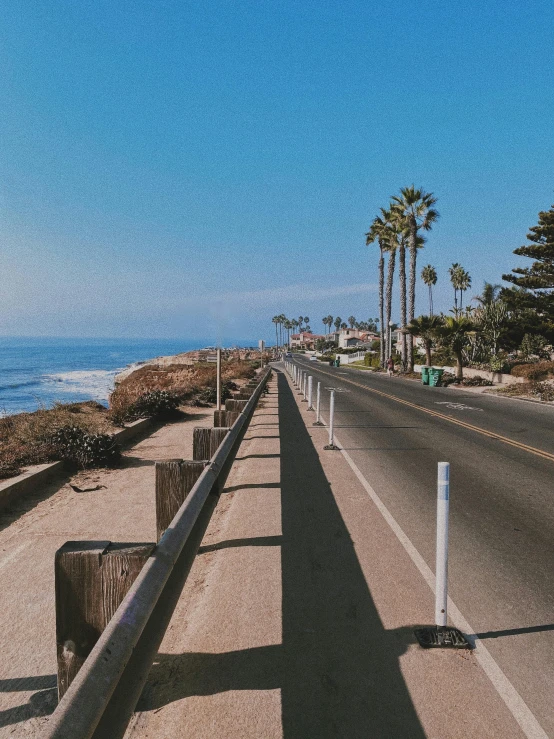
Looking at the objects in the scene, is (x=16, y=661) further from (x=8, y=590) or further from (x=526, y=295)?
(x=526, y=295)

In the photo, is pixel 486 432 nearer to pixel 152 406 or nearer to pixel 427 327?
pixel 152 406

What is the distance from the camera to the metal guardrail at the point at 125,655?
156 cm

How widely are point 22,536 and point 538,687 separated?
5243 mm

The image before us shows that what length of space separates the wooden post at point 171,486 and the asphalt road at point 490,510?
238 cm

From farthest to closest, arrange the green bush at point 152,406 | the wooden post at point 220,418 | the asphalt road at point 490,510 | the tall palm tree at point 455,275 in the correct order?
1. the tall palm tree at point 455,275
2. the green bush at point 152,406
3. the wooden post at point 220,418
4. the asphalt road at point 490,510

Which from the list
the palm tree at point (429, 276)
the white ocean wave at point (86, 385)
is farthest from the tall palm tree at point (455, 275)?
the white ocean wave at point (86, 385)

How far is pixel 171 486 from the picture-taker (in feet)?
13.2

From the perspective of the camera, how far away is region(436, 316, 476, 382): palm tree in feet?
118

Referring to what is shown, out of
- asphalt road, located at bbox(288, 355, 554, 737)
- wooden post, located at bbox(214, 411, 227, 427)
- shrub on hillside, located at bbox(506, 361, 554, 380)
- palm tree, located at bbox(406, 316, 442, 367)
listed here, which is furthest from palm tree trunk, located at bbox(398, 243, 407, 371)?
wooden post, located at bbox(214, 411, 227, 427)

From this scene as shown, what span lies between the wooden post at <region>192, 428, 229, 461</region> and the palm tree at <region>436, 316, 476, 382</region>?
32162mm

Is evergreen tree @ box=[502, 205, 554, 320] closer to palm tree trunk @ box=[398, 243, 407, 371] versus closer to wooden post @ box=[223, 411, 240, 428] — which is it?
palm tree trunk @ box=[398, 243, 407, 371]

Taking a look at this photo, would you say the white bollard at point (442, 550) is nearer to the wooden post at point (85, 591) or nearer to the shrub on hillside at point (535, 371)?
the wooden post at point (85, 591)

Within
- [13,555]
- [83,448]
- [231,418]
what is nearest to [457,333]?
[231,418]

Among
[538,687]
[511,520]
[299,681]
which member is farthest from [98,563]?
[511,520]
